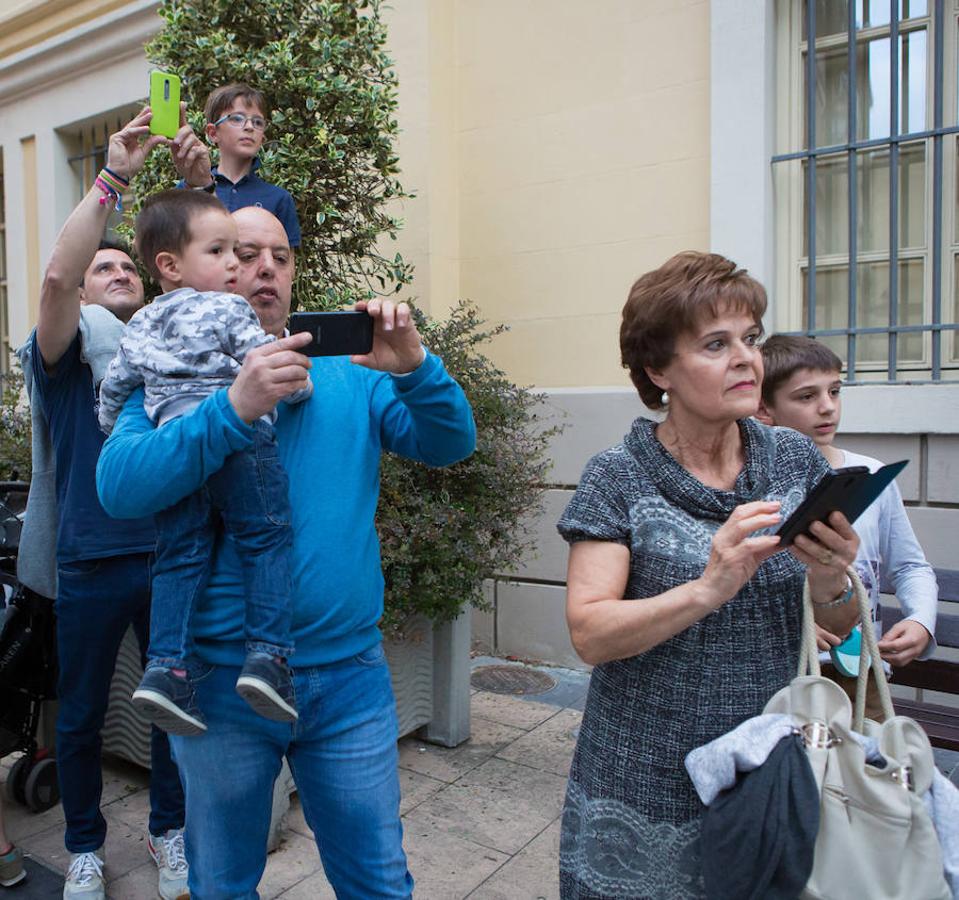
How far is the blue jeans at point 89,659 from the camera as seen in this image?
265 cm

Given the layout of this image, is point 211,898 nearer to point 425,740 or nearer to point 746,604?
point 746,604

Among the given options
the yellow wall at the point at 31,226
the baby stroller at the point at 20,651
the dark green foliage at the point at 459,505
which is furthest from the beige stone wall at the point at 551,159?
the yellow wall at the point at 31,226

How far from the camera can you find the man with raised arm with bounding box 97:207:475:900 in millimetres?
1750

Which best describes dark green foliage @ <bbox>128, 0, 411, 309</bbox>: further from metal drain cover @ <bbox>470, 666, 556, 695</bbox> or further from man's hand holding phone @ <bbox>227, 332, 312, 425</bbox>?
man's hand holding phone @ <bbox>227, 332, 312, 425</bbox>

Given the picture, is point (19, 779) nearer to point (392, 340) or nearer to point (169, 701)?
point (169, 701)

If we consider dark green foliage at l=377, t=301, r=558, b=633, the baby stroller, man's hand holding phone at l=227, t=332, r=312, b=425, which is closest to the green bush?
dark green foliage at l=377, t=301, r=558, b=633

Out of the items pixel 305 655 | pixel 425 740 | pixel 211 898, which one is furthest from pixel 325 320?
pixel 425 740

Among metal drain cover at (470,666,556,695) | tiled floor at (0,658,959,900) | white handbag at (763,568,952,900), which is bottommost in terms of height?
tiled floor at (0,658,959,900)

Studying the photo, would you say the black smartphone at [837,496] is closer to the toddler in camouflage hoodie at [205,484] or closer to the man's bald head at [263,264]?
the toddler in camouflage hoodie at [205,484]

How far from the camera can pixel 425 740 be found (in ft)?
13.4

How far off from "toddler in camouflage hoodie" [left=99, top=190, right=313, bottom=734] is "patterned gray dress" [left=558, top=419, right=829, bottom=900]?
2.00 feet

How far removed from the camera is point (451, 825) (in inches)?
131

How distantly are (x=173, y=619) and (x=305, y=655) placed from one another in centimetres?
28

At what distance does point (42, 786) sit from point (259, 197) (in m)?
2.58
